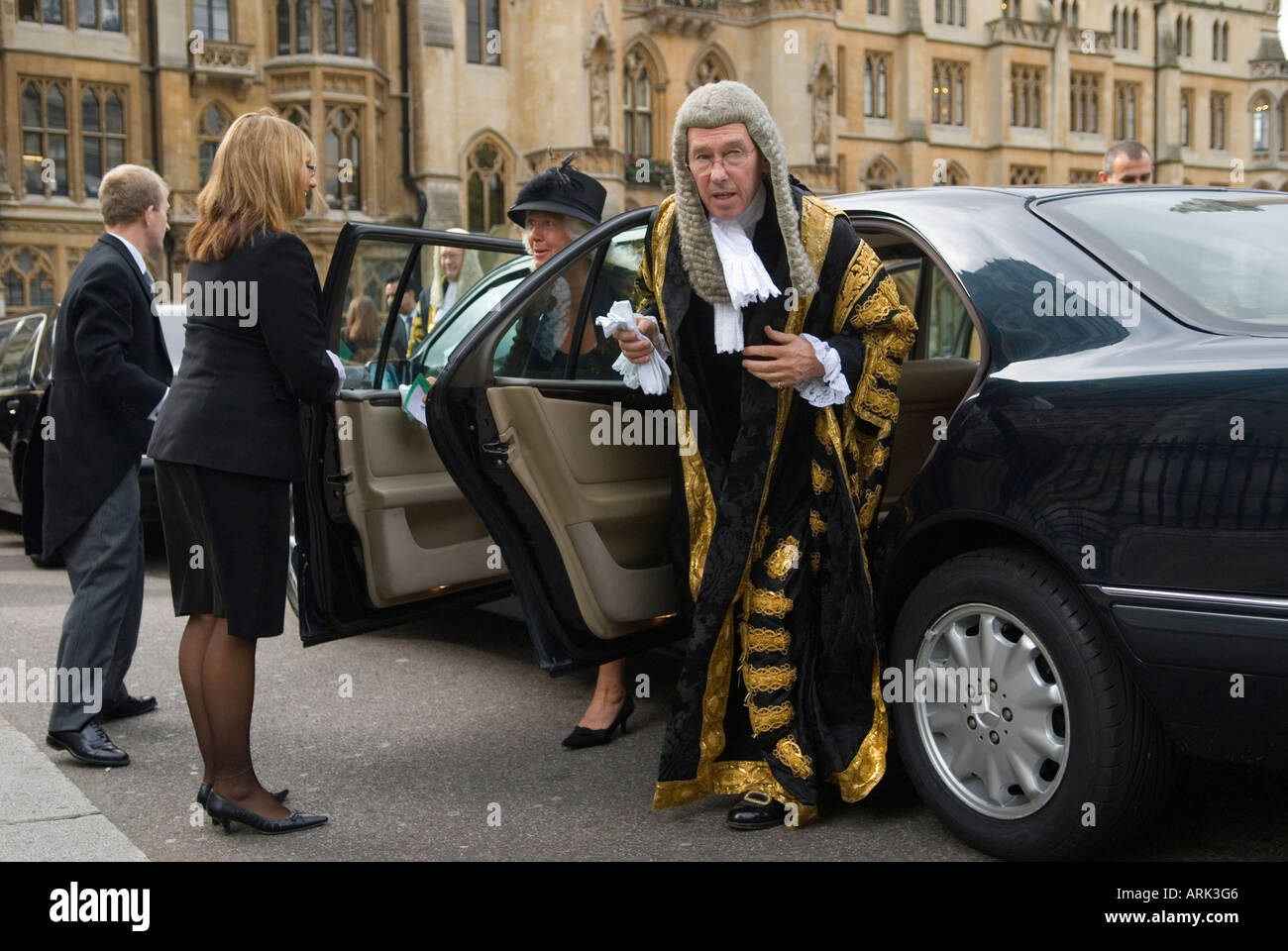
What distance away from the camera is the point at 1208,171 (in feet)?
178

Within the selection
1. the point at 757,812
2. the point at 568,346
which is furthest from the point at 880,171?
the point at 757,812

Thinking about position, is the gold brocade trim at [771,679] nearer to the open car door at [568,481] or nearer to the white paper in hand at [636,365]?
the open car door at [568,481]

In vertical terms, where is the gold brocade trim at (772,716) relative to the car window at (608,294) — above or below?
below

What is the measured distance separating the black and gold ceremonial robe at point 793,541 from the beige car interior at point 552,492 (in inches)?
14.0

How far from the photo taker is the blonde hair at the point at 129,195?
5043 millimetres

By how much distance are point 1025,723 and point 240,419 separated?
2.23 m

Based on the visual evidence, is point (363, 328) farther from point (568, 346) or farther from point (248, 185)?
point (248, 185)

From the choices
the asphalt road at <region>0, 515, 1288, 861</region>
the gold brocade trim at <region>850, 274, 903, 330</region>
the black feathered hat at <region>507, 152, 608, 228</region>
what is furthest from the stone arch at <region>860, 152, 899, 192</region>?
the gold brocade trim at <region>850, 274, 903, 330</region>

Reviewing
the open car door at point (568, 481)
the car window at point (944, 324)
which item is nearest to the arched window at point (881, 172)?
the car window at point (944, 324)

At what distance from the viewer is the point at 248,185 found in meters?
3.88

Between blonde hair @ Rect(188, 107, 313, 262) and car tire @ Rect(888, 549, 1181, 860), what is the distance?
206cm

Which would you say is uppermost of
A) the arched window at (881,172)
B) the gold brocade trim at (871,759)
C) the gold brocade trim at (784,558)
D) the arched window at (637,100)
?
the arched window at (637,100)

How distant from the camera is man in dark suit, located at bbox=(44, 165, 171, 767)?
15.9 feet

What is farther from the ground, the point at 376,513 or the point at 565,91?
the point at 565,91
